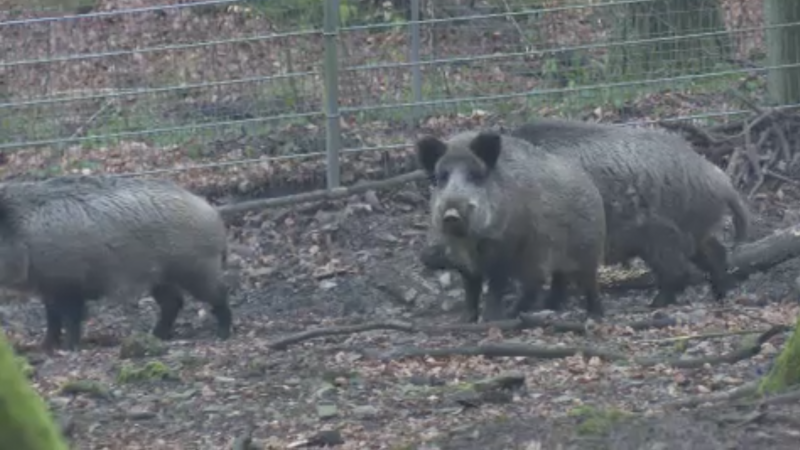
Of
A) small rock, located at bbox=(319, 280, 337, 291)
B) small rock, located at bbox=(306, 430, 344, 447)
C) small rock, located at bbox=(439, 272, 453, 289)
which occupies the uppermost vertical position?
small rock, located at bbox=(306, 430, 344, 447)

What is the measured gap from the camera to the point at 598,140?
423 inches

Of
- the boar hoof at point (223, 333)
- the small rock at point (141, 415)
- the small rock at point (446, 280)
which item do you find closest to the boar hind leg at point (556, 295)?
the small rock at point (446, 280)

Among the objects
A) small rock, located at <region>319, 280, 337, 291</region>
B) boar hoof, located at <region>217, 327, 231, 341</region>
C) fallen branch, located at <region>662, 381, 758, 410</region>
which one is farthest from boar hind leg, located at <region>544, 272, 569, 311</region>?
fallen branch, located at <region>662, 381, 758, 410</region>

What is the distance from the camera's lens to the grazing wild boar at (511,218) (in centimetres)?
990

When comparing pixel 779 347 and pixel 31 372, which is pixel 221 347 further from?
pixel 779 347

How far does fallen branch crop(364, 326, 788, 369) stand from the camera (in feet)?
24.2

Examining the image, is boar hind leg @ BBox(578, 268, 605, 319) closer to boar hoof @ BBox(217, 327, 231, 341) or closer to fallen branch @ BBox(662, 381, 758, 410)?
boar hoof @ BBox(217, 327, 231, 341)

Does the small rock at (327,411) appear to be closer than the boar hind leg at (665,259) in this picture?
Yes

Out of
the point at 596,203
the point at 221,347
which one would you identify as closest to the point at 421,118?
the point at 596,203

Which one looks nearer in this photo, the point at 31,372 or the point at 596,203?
the point at 31,372

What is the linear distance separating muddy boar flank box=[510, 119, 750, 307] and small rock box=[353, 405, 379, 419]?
3.76 meters

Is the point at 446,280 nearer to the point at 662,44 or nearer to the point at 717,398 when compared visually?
the point at 662,44

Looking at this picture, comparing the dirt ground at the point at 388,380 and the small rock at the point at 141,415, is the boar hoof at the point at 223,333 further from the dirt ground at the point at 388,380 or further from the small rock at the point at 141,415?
the small rock at the point at 141,415

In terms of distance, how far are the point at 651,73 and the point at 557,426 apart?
7448 mm
